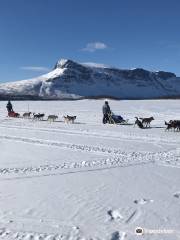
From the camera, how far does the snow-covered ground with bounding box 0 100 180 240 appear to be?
6.78 m

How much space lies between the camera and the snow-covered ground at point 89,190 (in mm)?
6777

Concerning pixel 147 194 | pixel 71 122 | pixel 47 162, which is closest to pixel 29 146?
pixel 47 162

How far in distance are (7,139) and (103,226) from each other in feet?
41.8

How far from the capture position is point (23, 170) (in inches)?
452

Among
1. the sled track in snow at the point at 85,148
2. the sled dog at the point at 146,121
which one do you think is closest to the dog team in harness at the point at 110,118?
the sled dog at the point at 146,121

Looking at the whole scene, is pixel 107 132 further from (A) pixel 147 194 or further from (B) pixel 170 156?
(A) pixel 147 194

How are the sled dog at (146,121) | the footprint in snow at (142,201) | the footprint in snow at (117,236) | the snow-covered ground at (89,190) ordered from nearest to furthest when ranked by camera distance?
the footprint in snow at (117,236), the snow-covered ground at (89,190), the footprint in snow at (142,201), the sled dog at (146,121)

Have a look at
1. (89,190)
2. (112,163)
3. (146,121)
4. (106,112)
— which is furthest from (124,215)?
(106,112)

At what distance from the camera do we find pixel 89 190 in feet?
30.0

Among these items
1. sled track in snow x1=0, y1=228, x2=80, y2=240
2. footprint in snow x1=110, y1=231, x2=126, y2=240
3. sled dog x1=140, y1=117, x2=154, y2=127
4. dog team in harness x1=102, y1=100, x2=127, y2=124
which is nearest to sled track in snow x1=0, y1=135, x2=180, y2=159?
footprint in snow x1=110, y1=231, x2=126, y2=240
